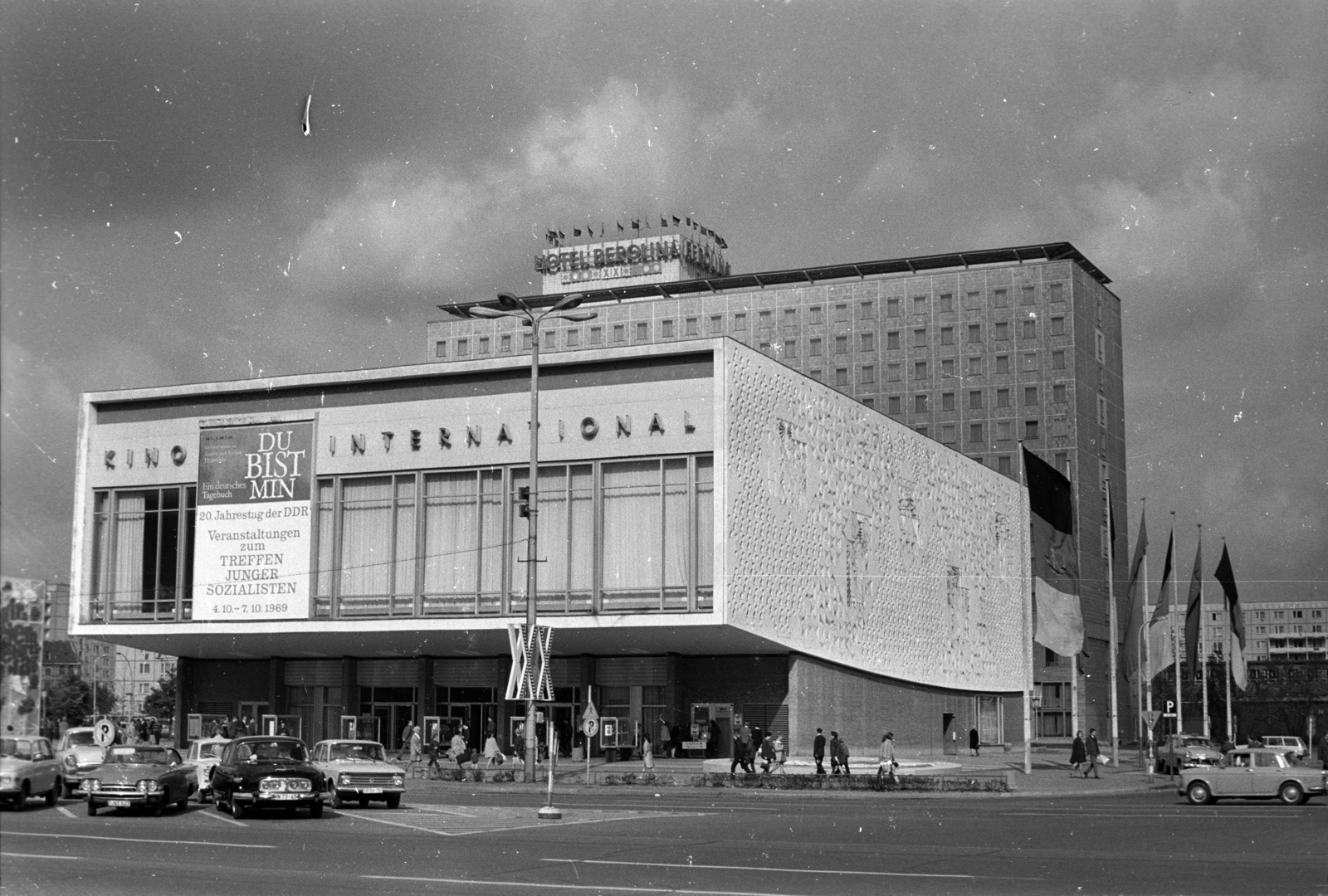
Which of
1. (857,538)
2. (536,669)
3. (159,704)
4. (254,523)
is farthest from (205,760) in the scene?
(159,704)

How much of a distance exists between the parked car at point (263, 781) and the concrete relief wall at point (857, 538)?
2813 centimetres

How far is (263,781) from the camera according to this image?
25.7m

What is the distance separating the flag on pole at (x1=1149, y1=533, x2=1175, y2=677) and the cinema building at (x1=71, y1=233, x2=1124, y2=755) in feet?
32.7

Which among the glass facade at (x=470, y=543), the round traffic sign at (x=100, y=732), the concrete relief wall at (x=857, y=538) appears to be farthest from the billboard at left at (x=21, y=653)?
the glass facade at (x=470, y=543)

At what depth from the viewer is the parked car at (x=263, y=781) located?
2562 centimetres

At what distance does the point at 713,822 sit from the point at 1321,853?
10.4 metres

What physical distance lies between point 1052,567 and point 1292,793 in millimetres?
13963

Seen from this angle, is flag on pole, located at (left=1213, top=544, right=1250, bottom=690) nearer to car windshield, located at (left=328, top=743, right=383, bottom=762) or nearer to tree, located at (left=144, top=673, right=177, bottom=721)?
car windshield, located at (left=328, top=743, right=383, bottom=762)

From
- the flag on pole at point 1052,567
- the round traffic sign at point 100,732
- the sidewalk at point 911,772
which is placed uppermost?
the flag on pole at point 1052,567

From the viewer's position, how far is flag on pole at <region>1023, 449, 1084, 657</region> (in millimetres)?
47219

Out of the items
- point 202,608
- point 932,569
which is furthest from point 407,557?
point 932,569

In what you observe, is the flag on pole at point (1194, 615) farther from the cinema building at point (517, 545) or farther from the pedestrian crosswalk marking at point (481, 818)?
the pedestrian crosswalk marking at point (481, 818)

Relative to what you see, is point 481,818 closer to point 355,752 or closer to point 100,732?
point 355,752

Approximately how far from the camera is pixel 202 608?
60.0m
